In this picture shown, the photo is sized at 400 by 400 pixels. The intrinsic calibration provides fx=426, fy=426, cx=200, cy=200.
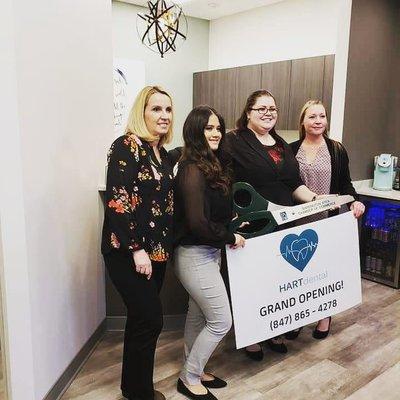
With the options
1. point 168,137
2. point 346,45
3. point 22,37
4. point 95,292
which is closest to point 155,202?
point 168,137

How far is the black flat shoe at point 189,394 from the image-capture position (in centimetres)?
199

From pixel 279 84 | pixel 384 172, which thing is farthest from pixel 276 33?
pixel 384 172

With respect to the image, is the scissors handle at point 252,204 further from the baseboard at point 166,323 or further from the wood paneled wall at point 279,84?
the wood paneled wall at point 279,84

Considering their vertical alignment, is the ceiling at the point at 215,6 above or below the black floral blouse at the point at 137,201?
above

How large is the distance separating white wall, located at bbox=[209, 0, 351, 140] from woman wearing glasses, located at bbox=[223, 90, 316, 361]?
255 centimetres

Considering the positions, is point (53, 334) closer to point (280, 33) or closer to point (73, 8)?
point (73, 8)

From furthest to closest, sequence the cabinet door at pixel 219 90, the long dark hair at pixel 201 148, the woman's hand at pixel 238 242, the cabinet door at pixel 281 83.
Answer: the cabinet door at pixel 219 90
the cabinet door at pixel 281 83
the woman's hand at pixel 238 242
the long dark hair at pixel 201 148

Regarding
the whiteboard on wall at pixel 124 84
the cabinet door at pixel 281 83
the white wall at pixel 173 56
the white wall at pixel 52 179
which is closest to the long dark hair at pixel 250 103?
the white wall at pixel 52 179

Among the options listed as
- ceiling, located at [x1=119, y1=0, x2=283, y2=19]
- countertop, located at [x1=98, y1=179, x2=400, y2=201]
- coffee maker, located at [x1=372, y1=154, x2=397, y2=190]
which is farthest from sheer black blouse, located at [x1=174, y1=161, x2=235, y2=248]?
ceiling, located at [x1=119, y1=0, x2=283, y2=19]

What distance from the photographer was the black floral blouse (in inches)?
65.2

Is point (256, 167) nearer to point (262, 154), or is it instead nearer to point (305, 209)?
point (262, 154)

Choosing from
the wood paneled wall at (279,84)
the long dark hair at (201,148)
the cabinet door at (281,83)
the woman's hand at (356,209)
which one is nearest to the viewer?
the long dark hair at (201,148)

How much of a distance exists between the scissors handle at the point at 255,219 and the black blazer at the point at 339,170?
69 cm

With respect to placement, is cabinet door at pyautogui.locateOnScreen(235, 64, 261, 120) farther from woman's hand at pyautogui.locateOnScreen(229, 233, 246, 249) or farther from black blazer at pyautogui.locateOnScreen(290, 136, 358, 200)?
woman's hand at pyautogui.locateOnScreen(229, 233, 246, 249)
